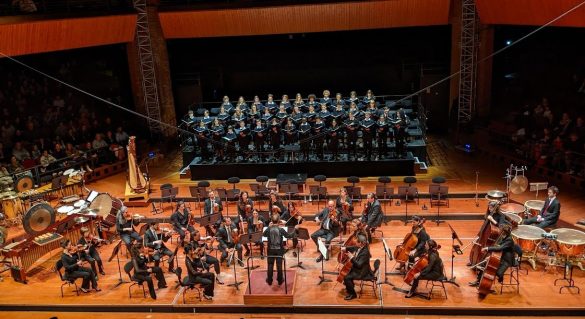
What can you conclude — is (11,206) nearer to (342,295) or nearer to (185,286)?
(185,286)

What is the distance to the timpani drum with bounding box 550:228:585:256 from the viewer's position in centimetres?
998

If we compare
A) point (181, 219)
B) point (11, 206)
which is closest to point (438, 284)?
point (181, 219)

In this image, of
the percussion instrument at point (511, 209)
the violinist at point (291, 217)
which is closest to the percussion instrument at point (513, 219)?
the percussion instrument at point (511, 209)

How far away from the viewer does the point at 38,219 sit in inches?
481

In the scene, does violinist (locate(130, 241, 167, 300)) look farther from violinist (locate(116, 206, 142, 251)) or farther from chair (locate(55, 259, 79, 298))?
chair (locate(55, 259, 79, 298))

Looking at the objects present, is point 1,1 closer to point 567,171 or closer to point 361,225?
point 361,225


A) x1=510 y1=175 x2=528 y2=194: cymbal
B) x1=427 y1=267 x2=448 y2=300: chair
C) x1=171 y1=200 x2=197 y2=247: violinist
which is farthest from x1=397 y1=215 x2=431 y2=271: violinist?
x1=171 y1=200 x2=197 y2=247: violinist

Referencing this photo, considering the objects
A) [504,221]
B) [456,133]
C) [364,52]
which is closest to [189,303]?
[504,221]

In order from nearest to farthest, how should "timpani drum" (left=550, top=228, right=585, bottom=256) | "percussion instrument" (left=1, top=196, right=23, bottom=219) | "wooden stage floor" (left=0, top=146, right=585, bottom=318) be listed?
"wooden stage floor" (left=0, top=146, right=585, bottom=318) → "timpani drum" (left=550, top=228, right=585, bottom=256) → "percussion instrument" (left=1, top=196, right=23, bottom=219)

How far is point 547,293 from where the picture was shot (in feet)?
32.7

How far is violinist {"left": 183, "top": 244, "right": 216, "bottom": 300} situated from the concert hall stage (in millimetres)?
6283

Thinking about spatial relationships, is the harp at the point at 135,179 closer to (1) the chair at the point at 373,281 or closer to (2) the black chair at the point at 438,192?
(1) the chair at the point at 373,281

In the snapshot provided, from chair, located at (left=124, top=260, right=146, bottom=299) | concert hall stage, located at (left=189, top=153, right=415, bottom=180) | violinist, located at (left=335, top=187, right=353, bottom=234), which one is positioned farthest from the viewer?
concert hall stage, located at (left=189, top=153, right=415, bottom=180)

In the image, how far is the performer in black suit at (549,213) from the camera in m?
10.9
